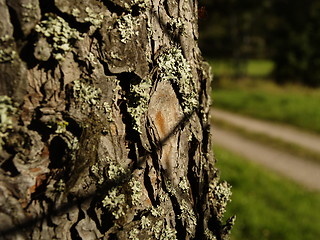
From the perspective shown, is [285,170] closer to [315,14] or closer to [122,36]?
[122,36]

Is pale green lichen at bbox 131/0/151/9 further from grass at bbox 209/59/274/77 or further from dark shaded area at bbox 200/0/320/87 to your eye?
grass at bbox 209/59/274/77

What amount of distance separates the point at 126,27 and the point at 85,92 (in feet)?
0.78

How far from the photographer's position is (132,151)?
1220mm

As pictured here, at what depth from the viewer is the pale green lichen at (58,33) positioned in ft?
3.24

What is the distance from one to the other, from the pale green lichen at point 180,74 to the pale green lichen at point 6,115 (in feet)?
1.60

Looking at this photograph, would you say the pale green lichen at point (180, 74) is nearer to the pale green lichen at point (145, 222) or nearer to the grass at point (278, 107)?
the pale green lichen at point (145, 222)

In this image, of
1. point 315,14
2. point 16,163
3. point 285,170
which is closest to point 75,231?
point 16,163

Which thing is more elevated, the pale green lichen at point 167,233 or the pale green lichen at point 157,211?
the pale green lichen at point 157,211

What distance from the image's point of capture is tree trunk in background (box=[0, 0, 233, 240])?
1.00 m

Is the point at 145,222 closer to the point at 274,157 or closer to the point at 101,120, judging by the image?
the point at 101,120

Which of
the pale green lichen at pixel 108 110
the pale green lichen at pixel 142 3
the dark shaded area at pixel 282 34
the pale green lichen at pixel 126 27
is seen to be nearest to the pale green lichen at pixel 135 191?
the pale green lichen at pixel 108 110

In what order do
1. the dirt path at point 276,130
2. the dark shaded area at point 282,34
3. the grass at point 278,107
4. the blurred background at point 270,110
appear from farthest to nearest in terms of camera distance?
the dark shaded area at point 282,34, the grass at point 278,107, the dirt path at point 276,130, the blurred background at point 270,110

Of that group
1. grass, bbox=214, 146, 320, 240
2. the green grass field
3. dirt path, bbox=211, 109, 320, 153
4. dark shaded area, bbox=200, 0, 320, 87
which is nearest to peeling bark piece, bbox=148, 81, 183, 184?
grass, bbox=214, 146, 320, 240

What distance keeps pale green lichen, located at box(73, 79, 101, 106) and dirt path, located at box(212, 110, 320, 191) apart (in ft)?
19.7
